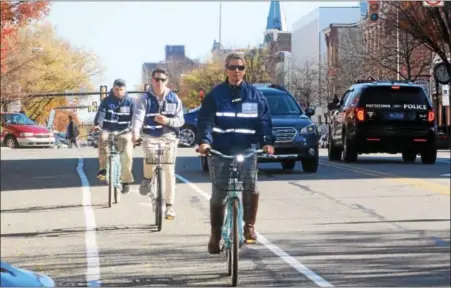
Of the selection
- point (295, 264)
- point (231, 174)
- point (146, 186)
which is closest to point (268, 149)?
point (231, 174)

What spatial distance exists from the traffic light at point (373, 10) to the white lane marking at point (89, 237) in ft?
4.93

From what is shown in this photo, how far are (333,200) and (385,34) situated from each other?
2.91m

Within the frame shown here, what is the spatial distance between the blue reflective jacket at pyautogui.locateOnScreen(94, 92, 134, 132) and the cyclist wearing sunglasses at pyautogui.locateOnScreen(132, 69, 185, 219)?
1.7 inches

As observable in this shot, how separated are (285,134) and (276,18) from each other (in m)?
0.34

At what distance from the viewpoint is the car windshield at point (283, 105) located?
2.48m

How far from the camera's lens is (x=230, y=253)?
2.88 meters

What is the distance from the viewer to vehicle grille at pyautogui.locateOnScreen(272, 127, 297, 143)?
2.49 meters

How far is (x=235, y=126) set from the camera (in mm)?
1856

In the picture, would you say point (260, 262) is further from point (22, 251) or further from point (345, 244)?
point (22, 251)

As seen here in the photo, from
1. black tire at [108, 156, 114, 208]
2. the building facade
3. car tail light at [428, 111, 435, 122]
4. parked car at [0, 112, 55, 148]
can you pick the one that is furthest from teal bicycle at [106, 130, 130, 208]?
car tail light at [428, 111, 435, 122]

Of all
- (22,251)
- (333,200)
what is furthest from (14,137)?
(333,200)

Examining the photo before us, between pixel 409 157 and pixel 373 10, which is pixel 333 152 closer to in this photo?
pixel 409 157

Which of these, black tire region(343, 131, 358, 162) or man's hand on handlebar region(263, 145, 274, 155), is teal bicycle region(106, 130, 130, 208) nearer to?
man's hand on handlebar region(263, 145, 274, 155)

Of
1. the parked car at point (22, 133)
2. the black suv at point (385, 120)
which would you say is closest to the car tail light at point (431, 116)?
the black suv at point (385, 120)
